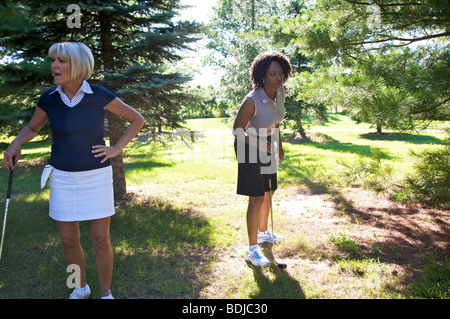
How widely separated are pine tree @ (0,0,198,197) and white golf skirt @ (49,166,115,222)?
254cm

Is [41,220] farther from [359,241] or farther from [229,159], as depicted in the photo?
[229,159]

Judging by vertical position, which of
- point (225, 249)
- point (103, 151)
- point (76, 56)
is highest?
point (76, 56)

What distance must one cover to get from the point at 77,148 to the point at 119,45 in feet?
13.3

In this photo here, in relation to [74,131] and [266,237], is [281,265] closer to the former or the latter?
[266,237]

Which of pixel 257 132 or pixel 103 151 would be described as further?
pixel 257 132

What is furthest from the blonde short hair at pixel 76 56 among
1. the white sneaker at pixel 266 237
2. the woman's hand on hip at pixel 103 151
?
the white sneaker at pixel 266 237

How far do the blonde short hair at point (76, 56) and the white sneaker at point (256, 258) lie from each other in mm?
2198

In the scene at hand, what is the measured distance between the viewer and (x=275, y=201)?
574cm

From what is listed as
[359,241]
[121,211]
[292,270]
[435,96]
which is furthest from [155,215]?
[435,96]

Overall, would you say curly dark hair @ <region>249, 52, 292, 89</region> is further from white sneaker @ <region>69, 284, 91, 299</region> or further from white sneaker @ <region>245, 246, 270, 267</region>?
white sneaker @ <region>69, 284, 91, 299</region>

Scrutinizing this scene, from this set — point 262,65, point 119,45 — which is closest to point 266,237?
point 262,65

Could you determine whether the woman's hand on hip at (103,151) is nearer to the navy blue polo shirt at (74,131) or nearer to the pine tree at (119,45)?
the navy blue polo shirt at (74,131)

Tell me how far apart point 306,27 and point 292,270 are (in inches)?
137

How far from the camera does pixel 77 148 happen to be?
93.9 inches
